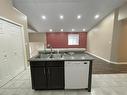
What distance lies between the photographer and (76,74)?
7.62ft

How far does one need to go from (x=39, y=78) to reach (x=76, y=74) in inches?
38.2

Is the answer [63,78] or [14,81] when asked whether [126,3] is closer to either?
[63,78]

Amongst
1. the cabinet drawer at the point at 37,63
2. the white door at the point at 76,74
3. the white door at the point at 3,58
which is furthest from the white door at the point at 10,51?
the white door at the point at 76,74

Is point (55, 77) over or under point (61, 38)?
under

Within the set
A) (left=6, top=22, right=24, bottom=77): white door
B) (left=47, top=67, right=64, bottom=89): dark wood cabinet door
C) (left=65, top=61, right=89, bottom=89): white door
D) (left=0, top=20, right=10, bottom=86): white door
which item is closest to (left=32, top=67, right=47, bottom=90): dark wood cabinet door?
(left=47, top=67, right=64, bottom=89): dark wood cabinet door

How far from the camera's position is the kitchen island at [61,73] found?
2281 millimetres

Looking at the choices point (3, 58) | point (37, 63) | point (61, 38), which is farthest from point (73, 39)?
point (37, 63)

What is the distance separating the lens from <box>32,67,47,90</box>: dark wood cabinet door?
235cm

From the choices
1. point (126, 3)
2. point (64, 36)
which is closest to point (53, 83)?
point (126, 3)

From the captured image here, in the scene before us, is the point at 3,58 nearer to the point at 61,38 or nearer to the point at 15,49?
the point at 15,49

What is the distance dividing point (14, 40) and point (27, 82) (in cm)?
165

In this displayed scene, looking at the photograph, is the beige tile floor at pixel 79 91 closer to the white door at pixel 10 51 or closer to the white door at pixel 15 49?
the white door at pixel 10 51

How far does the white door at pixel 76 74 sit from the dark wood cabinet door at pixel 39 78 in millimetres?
584

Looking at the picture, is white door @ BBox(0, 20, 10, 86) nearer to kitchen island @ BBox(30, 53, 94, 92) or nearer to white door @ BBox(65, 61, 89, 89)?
kitchen island @ BBox(30, 53, 94, 92)
